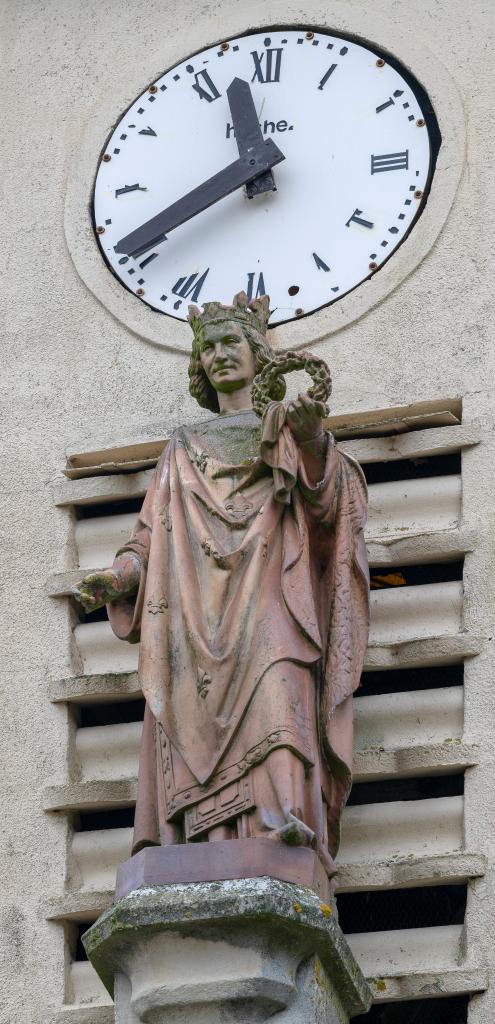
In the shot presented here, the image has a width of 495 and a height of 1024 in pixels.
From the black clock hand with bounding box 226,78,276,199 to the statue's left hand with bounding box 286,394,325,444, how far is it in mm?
2146

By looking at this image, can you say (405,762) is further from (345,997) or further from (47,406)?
(47,406)

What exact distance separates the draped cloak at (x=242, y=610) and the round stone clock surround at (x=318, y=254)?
124cm

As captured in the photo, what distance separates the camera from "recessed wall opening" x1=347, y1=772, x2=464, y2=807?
7.98 m

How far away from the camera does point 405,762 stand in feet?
25.8

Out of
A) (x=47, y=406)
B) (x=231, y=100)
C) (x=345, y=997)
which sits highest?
(x=231, y=100)

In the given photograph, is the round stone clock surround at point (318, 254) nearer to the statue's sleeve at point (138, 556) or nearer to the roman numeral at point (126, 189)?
the roman numeral at point (126, 189)

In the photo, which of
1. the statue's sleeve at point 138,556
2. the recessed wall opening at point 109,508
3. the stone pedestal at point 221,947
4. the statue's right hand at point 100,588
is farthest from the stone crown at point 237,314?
the stone pedestal at point 221,947

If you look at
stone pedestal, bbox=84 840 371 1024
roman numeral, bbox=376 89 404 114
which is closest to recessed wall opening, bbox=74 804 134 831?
stone pedestal, bbox=84 840 371 1024

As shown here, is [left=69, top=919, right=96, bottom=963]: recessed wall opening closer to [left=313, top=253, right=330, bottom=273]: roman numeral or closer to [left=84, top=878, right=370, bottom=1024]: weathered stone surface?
[left=84, top=878, right=370, bottom=1024]: weathered stone surface

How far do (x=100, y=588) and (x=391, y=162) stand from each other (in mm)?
2651

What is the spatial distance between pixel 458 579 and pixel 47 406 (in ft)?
6.10

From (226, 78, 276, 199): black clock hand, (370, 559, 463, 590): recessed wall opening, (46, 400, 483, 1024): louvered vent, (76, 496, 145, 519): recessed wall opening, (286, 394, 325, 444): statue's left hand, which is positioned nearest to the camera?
(286, 394, 325, 444): statue's left hand

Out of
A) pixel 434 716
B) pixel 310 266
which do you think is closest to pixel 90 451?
pixel 310 266

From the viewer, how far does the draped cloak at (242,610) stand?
719 cm
